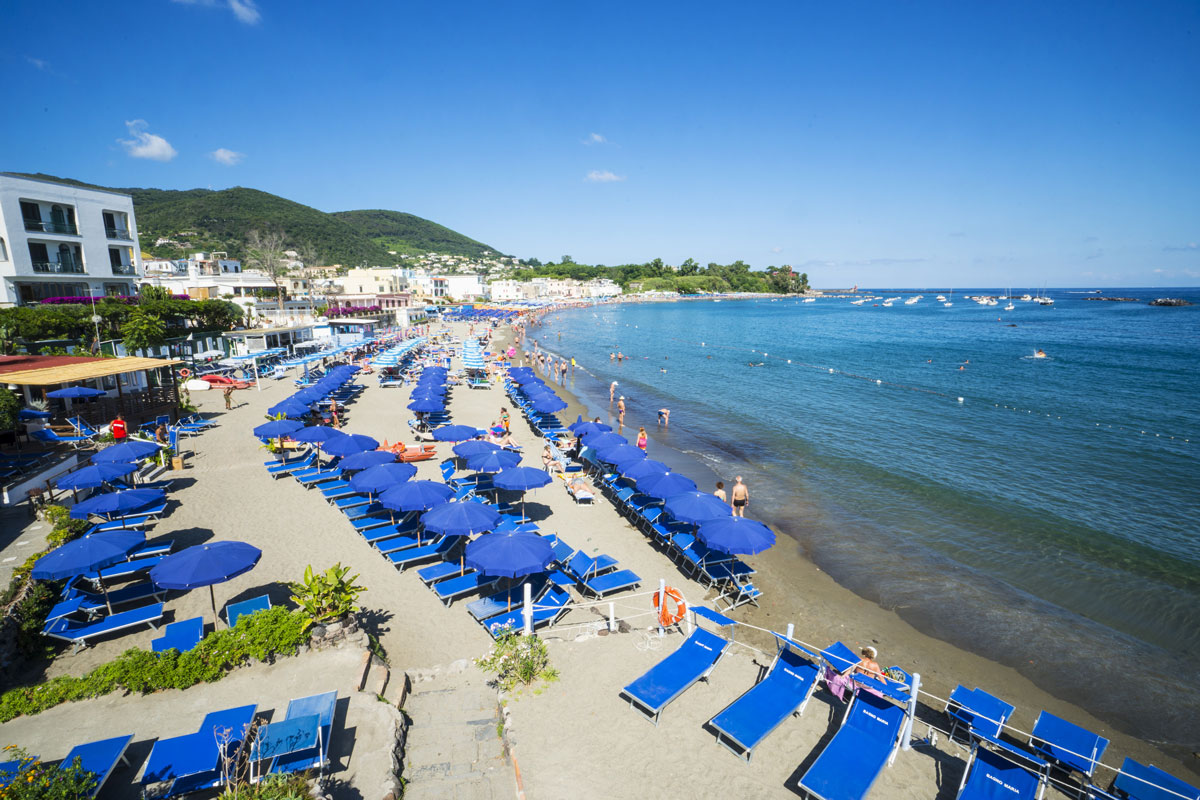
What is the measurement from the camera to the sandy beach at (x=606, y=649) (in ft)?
20.6

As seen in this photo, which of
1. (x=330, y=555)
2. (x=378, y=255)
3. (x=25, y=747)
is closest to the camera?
(x=25, y=747)

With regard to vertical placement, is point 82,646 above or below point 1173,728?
above

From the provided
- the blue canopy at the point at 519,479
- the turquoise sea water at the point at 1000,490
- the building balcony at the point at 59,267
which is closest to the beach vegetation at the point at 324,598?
the blue canopy at the point at 519,479

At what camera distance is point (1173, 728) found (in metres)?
8.37

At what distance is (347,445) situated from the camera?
14.6 m

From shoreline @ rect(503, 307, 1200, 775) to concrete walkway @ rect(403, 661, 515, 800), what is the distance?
16.9 ft

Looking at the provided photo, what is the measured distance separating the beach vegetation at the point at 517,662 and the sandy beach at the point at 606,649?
252mm

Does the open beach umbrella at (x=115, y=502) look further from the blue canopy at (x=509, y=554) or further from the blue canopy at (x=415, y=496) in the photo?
the blue canopy at (x=509, y=554)

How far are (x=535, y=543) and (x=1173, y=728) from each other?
419 inches

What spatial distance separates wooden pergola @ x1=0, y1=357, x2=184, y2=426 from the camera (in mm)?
14766

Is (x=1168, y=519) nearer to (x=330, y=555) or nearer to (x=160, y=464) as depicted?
(x=330, y=555)

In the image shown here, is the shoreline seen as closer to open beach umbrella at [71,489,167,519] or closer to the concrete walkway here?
the concrete walkway

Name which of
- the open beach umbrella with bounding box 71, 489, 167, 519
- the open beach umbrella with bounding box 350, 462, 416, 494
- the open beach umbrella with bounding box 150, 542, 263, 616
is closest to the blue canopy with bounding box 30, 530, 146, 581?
the open beach umbrella with bounding box 150, 542, 263, 616

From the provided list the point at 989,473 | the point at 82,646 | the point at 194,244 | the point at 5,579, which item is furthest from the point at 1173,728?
the point at 194,244
